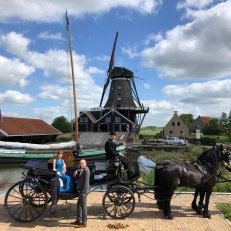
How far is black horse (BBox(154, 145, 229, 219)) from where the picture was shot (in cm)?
666

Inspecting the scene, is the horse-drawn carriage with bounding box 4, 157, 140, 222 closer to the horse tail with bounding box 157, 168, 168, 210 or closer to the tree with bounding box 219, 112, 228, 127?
the horse tail with bounding box 157, 168, 168, 210

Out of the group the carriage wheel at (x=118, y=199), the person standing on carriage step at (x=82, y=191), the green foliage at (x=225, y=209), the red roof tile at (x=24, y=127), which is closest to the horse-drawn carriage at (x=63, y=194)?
the carriage wheel at (x=118, y=199)

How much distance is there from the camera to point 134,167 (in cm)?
719

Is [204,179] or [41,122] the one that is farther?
[41,122]

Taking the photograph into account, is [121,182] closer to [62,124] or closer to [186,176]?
[186,176]

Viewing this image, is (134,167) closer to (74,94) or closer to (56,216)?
(56,216)

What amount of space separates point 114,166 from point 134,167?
662mm

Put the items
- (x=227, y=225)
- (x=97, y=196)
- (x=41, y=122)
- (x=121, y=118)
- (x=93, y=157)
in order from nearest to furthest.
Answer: (x=227, y=225), (x=97, y=196), (x=93, y=157), (x=41, y=122), (x=121, y=118)

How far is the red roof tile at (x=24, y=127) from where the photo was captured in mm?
31547

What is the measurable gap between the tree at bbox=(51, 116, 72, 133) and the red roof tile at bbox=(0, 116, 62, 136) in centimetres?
1146

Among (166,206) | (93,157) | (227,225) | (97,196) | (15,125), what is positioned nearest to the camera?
(227,225)

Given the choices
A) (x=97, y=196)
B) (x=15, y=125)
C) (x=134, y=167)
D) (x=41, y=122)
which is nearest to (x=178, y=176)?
(x=134, y=167)

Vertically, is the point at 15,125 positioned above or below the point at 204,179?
above

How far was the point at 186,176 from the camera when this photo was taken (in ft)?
22.3
